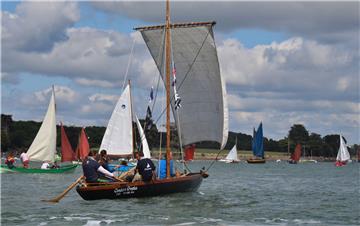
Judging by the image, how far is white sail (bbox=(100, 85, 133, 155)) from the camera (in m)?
52.1

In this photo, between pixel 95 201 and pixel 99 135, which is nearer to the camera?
pixel 95 201

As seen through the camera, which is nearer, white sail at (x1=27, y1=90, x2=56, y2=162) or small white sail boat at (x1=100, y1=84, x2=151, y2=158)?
small white sail boat at (x1=100, y1=84, x2=151, y2=158)

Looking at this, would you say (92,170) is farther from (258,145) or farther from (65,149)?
(258,145)

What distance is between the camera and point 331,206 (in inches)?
1216

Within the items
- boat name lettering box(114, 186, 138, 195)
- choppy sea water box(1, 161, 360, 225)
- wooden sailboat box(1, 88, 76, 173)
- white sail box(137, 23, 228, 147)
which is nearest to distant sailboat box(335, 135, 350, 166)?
wooden sailboat box(1, 88, 76, 173)

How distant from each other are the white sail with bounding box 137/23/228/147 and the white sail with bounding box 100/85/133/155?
621 inches

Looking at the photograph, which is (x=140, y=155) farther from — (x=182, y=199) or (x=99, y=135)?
(x=99, y=135)

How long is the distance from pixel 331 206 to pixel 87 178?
34.0ft

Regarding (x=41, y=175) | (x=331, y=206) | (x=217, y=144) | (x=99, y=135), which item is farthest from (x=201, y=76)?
(x=99, y=135)

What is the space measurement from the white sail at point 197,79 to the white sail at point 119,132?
1578 centimetres

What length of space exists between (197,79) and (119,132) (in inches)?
681

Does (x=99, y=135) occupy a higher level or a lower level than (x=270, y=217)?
higher

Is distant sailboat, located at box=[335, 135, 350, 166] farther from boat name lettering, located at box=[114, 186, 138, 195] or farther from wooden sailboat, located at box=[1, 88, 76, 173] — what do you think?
boat name lettering, located at box=[114, 186, 138, 195]

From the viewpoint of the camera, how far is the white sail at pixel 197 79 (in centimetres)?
3550
